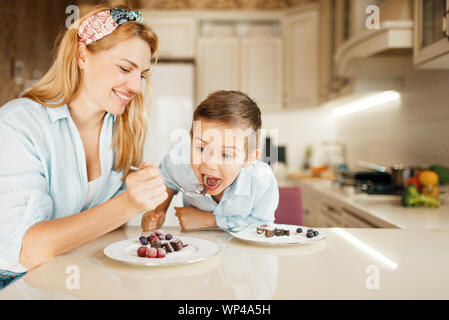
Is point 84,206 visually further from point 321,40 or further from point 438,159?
point 321,40

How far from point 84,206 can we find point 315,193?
1.83 meters

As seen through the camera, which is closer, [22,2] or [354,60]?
[354,60]

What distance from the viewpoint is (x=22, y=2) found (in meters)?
3.04

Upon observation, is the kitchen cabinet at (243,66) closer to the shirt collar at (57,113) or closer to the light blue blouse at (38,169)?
the light blue blouse at (38,169)

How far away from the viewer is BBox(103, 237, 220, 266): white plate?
2.44 ft

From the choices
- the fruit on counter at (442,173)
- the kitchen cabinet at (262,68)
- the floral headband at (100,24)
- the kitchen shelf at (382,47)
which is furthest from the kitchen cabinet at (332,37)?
the floral headband at (100,24)

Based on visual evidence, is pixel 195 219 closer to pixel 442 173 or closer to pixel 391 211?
pixel 391 211

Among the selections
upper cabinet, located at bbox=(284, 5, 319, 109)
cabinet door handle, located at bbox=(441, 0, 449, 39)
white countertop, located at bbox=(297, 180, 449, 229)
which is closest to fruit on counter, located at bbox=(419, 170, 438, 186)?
white countertop, located at bbox=(297, 180, 449, 229)

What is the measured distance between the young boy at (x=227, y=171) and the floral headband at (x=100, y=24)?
1.00ft

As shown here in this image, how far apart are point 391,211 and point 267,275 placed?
3.80 ft

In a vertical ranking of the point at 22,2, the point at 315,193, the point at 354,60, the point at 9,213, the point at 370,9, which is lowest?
the point at 315,193

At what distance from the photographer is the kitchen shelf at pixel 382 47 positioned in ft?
6.52

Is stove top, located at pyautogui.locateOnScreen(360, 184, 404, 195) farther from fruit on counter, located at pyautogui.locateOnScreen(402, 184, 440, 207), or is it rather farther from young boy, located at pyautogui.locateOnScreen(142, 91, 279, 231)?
young boy, located at pyautogui.locateOnScreen(142, 91, 279, 231)
